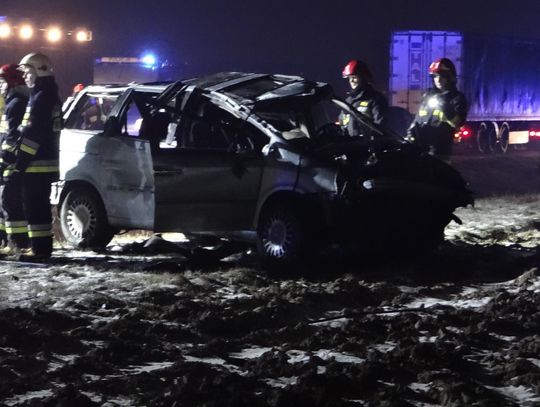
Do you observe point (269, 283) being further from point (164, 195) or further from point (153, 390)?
point (153, 390)

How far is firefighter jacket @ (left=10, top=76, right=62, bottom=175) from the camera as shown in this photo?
32.8ft

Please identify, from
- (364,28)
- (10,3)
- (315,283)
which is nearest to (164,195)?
(315,283)

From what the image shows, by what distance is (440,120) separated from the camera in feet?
37.2

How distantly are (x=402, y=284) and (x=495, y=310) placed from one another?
1.41 meters

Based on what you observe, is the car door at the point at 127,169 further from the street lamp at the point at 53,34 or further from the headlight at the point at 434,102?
the street lamp at the point at 53,34

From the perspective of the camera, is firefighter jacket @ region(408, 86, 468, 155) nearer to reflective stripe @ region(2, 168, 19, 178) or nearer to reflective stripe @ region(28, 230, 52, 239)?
reflective stripe @ region(28, 230, 52, 239)

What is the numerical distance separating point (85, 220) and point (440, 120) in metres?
3.85

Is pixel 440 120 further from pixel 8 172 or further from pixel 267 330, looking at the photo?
pixel 267 330

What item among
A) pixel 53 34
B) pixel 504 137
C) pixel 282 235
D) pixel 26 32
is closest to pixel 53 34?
pixel 53 34

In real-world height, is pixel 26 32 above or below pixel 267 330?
above

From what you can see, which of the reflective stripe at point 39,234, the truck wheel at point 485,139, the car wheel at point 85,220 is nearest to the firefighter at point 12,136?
the reflective stripe at point 39,234

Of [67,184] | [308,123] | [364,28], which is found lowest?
[67,184]

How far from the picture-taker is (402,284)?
29.6ft

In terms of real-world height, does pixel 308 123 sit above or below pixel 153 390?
above
